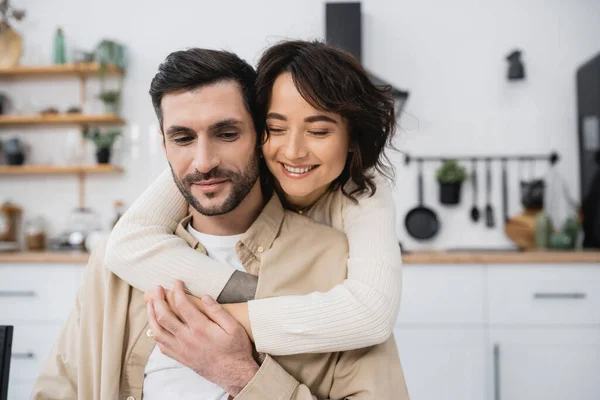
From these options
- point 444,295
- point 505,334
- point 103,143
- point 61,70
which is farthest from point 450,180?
point 61,70

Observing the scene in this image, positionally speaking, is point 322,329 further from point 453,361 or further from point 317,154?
point 453,361

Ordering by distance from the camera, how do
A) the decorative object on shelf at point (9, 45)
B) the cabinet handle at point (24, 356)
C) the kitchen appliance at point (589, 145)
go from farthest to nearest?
the decorative object on shelf at point (9, 45)
the kitchen appliance at point (589, 145)
the cabinet handle at point (24, 356)

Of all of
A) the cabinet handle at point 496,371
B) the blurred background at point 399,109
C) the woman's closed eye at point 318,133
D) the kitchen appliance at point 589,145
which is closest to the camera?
the woman's closed eye at point 318,133

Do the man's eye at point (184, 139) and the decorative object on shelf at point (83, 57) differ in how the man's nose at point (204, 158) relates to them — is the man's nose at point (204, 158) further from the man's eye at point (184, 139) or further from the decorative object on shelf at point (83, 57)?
the decorative object on shelf at point (83, 57)

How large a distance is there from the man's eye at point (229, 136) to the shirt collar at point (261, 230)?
21cm

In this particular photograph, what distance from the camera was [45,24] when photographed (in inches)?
136

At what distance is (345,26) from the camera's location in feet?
10.1

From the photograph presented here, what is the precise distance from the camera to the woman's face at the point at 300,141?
129cm

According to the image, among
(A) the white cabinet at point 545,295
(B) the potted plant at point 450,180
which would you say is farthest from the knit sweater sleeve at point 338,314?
(B) the potted plant at point 450,180

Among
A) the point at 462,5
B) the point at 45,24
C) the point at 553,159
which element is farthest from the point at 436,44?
the point at 45,24

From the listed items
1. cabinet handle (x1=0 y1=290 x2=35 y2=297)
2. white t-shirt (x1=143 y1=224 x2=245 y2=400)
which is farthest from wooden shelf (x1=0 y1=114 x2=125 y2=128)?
white t-shirt (x1=143 y1=224 x2=245 y2=400)

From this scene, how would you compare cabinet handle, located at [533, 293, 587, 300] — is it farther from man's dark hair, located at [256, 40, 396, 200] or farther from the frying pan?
man's dark hair, located at [256, 40, 396, 200]

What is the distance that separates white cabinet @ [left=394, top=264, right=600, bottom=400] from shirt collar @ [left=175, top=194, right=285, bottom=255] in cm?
142

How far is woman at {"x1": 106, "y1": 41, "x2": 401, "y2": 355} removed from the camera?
1.11m
